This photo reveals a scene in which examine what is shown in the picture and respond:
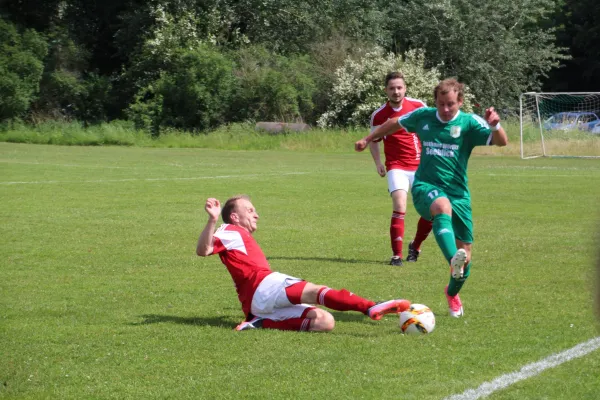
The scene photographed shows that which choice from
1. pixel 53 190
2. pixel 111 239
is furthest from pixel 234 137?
pixel 111 239

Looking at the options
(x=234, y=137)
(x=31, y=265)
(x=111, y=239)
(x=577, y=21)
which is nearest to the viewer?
(x=31, y=265)

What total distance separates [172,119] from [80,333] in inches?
1634

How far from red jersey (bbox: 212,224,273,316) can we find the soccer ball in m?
1.08

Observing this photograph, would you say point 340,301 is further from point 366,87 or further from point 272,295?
point 366,87

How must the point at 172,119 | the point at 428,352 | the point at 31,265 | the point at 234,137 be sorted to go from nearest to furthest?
the point at 428,352, the point at 31,265, the point at 234,137, the point at 172,119

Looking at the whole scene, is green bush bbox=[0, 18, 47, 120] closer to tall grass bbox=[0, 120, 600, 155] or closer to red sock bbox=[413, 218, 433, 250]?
tall grass bbox=[0, 120, 600, 155]

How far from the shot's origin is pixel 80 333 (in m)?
6.46

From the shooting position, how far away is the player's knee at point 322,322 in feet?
20.9

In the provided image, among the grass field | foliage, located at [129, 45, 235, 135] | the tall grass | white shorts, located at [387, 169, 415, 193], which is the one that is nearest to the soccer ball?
the grass field

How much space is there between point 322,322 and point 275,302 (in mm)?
371

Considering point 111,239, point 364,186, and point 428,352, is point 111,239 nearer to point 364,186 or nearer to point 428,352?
point 428,352

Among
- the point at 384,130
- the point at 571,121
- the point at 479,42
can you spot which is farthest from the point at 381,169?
the point at 479,42

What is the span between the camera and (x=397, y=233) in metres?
10.3

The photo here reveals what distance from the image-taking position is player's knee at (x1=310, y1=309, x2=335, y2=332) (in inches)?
251
